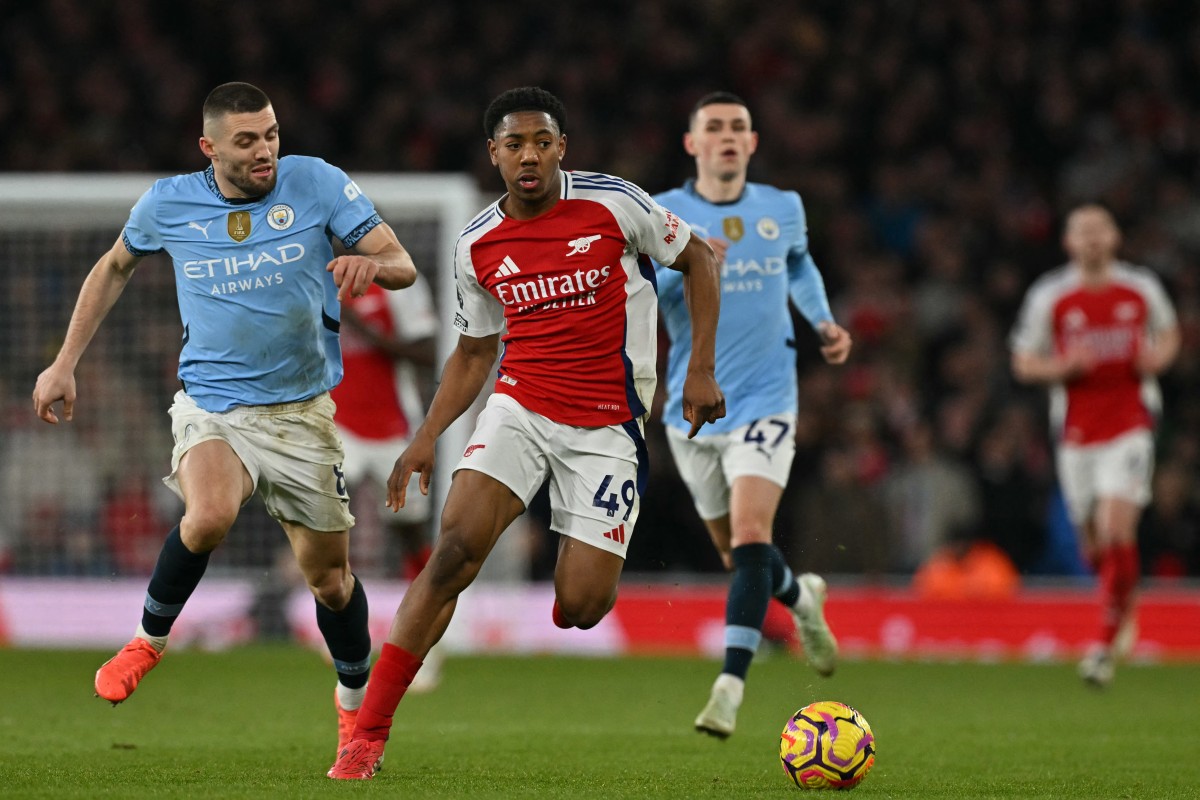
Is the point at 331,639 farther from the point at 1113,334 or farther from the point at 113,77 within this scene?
the point at 113,77

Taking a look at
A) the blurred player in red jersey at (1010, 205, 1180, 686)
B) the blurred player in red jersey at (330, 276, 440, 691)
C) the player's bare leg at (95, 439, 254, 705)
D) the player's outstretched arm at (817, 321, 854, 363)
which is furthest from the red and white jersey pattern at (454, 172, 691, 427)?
the blurred player in red jersey at (1010, 205, 1180, 686)

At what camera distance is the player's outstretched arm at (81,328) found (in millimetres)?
6363

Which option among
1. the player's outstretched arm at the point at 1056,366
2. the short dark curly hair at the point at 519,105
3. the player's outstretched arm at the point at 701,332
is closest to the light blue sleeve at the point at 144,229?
the short dark curly hair at the point at 519,105

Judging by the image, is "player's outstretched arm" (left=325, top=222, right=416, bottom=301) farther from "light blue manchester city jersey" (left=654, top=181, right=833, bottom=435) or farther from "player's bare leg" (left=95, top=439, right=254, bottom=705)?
"light blue manchester city jersey" (left=654, top=181, right=833, bottom=435)

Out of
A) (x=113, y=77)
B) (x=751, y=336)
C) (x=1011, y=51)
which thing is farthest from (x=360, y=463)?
(x=1011, y=51)

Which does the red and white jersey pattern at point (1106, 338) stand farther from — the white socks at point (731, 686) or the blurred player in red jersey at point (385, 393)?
the white socks at point (731, 686)

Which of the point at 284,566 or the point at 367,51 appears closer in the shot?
the point at 284,566

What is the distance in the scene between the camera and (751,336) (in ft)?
26.2

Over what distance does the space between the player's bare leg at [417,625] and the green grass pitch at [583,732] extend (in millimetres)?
135

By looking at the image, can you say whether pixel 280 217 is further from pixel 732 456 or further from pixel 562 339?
pixel 732 456

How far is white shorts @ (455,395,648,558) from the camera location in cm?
620

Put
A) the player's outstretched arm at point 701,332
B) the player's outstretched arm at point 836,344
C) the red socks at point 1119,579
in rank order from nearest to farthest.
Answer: the player's outstretched arm at point 701,332, the player's outstretched arm at point 836,344, the red socks at point 1119,579

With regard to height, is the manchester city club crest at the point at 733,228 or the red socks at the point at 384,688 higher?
the manchester city club crest at the point at 733,228

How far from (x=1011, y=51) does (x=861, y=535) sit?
7.12 meters
